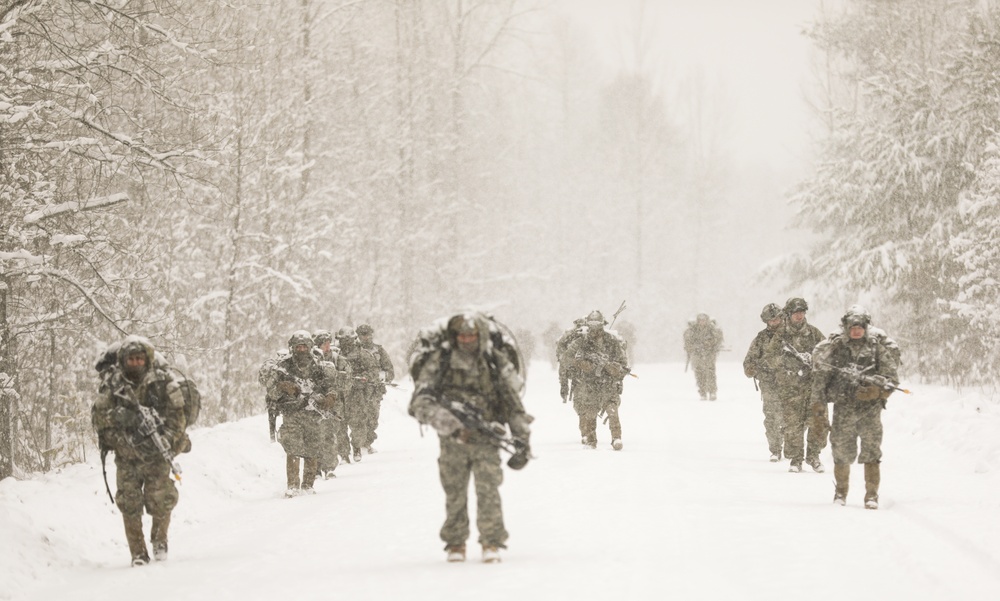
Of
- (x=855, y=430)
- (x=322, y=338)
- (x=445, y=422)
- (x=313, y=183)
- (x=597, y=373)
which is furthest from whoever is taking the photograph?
(x=313, y=183)

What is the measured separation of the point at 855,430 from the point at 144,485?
7002mm

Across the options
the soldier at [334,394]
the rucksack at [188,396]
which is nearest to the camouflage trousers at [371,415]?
the soldier at [334,394]

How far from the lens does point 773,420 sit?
1381 cm

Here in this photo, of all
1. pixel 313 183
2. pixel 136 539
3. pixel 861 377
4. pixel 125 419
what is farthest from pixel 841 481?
pixel 313 183

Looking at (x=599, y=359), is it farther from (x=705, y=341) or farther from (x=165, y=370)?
(x=705, y=341)

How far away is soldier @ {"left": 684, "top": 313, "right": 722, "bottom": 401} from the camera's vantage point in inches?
938

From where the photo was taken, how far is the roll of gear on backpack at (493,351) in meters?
7.33

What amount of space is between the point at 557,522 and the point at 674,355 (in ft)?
181

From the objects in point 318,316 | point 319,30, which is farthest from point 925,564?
point 319,30

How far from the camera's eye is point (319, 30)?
29109mm

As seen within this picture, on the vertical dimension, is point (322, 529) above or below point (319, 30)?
below

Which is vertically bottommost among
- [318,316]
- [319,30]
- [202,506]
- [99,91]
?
[202,506]

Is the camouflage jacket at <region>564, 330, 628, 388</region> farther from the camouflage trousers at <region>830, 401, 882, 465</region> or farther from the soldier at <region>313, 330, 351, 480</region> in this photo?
the camouflage trousers at <region>830, 401, 882, 465</region>

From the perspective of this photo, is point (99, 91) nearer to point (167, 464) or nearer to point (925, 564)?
point (167, 464)
